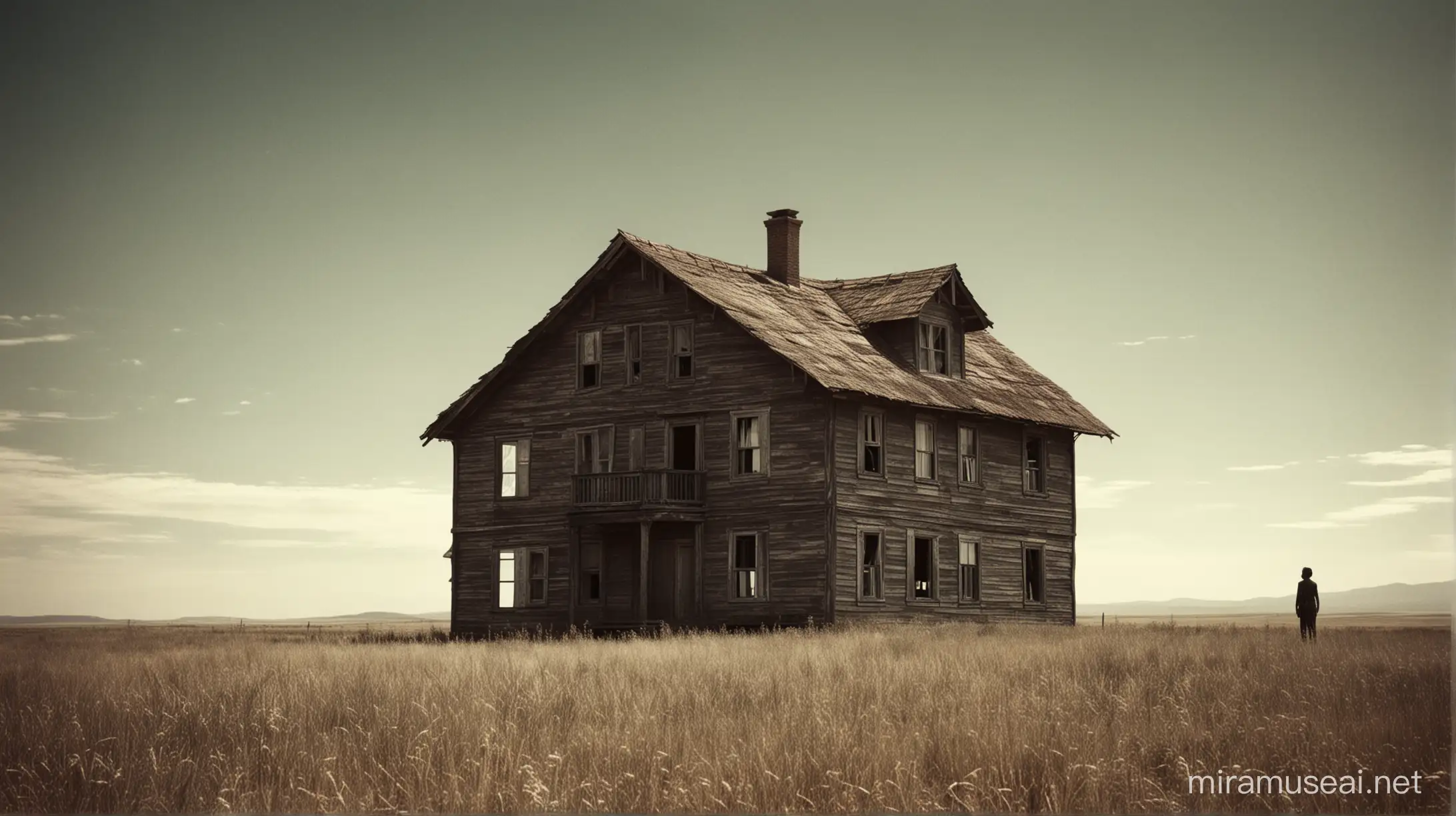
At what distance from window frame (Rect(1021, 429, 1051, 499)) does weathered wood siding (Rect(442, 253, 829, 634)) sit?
8.41 metres

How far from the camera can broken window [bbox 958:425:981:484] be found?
38938mm

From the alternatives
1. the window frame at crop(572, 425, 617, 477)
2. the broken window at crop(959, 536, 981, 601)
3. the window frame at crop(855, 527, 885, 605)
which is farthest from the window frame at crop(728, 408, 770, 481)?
the broken window at crop(959, 536, 981, 601)

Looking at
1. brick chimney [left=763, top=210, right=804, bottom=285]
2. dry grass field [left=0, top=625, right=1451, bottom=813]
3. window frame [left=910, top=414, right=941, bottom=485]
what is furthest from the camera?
brick chimney [left=763, top=210, right=804, bottom=285]

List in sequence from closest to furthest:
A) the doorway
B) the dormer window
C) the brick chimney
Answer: the doorway
the dormer window
the brick chimney

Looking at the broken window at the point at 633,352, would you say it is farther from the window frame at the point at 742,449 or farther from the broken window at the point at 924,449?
the broken window at the point at 924,449

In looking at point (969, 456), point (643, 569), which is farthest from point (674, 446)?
point (969, 456)

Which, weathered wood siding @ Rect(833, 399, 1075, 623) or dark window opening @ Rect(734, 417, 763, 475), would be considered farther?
dark window opening @ Rect(734, 417, 763, 475)

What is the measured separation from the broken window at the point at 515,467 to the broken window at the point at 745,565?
20.7 feet

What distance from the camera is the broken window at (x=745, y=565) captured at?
35.5 m

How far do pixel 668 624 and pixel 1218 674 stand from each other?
19.7 meters

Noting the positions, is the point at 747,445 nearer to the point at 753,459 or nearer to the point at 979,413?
the point at 753,459

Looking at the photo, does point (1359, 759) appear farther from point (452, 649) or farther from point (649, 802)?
point (452, 649)

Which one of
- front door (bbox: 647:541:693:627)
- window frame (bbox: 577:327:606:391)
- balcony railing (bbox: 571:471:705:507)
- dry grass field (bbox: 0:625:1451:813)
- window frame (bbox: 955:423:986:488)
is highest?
window frame (bbox: 577:327:606:391)

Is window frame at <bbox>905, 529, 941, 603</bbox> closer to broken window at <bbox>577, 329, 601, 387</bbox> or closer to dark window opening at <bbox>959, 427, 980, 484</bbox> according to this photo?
dark window opening at <bbox>959, 427, 980, 484</bbox>
